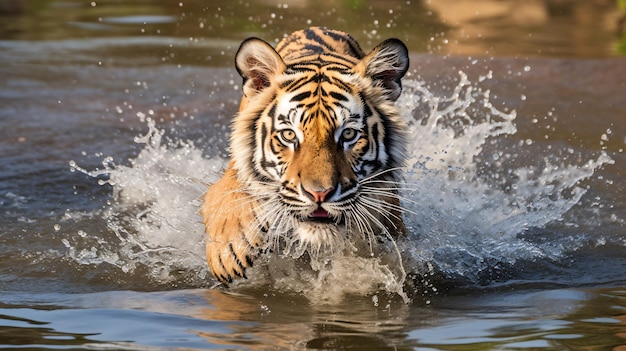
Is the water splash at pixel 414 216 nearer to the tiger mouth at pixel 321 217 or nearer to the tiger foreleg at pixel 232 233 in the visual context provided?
the tiger foreleg at pixel 232 233

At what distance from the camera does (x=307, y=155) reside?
3297 millimetres

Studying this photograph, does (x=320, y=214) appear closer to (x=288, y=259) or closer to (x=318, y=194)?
(x=318, y=194)

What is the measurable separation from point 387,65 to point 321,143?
427 millimetres

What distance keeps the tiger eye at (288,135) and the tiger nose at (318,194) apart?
0.26 meters

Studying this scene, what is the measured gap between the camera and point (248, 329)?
319cm

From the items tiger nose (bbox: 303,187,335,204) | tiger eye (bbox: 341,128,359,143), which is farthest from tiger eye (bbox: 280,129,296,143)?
tiger nose (bbox: 303,187,335,204)

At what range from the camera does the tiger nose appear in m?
3.19

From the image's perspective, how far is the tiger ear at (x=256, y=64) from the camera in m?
3.52

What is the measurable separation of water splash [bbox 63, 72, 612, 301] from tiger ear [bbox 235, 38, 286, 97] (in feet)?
1.93

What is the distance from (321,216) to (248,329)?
16.3 inches

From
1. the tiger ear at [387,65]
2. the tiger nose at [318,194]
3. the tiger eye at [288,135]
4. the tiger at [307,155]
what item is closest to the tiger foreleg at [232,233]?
the tiger at [307,155]

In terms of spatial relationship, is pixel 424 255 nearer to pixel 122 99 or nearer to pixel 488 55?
pixel 122 99

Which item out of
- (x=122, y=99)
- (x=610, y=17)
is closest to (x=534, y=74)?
(x=610, y=17)

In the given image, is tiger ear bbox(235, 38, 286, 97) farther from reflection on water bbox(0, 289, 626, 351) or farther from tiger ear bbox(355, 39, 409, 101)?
reflection on water bbox(0, 289, 626, 351)
